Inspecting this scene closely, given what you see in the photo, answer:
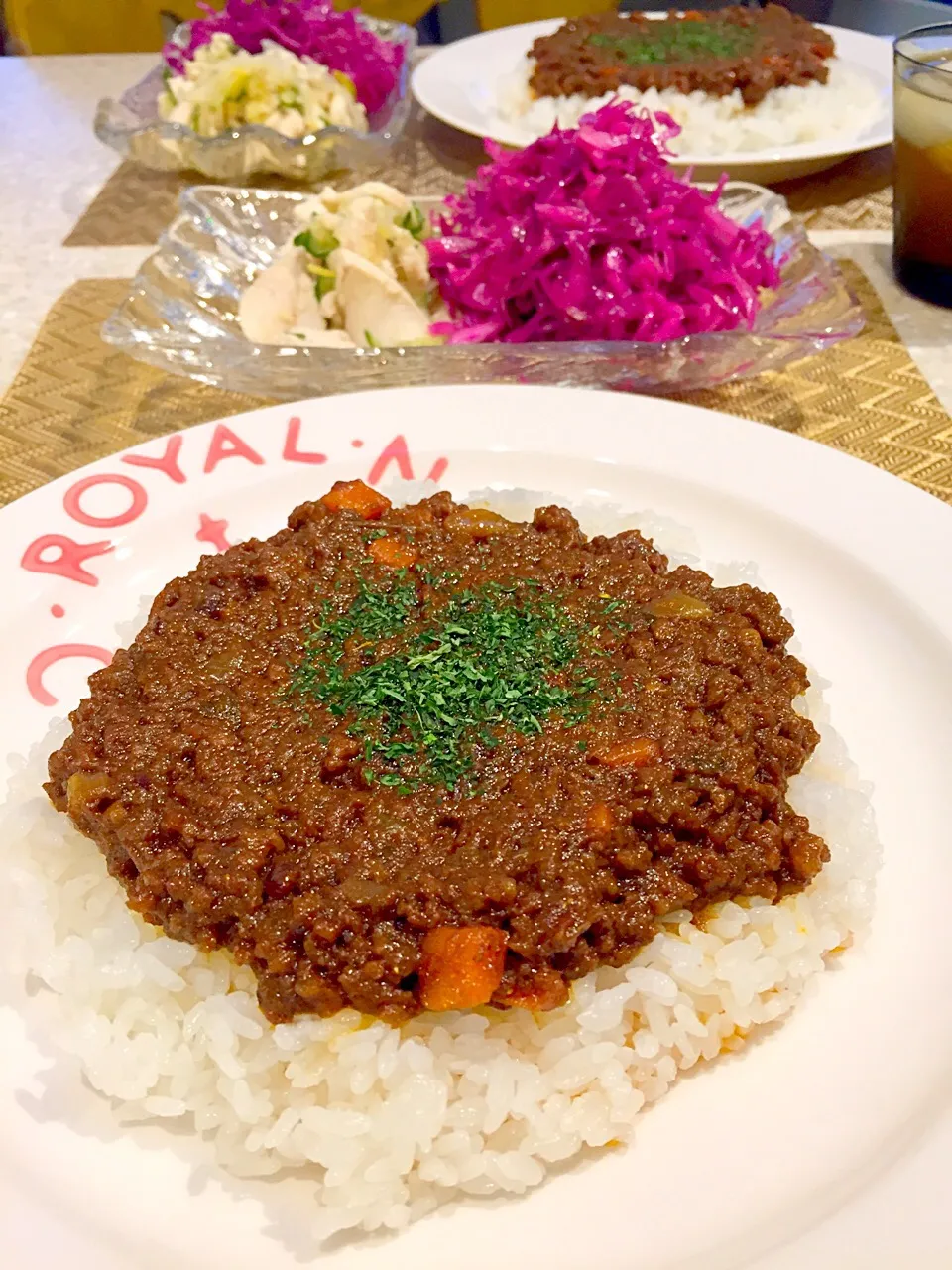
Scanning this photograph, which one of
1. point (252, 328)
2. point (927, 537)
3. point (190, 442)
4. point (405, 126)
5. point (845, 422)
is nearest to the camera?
point (927, 537)

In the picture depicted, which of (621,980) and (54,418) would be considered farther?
(54,418)

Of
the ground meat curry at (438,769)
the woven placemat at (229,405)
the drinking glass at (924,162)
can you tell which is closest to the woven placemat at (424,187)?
the drinking glass at (924,162)

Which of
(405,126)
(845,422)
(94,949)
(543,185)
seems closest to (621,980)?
(94,949)

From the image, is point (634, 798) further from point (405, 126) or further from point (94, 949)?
point (405, 126)

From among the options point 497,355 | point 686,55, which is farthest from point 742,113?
point 497,355

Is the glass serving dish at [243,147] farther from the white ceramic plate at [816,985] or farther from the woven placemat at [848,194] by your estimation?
the white ceramic plate at [816,985]

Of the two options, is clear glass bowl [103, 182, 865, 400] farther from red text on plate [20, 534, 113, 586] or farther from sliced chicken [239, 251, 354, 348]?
red text on plate [20, 534, 113, 586]

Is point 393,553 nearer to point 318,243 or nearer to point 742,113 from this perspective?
point 318,243
